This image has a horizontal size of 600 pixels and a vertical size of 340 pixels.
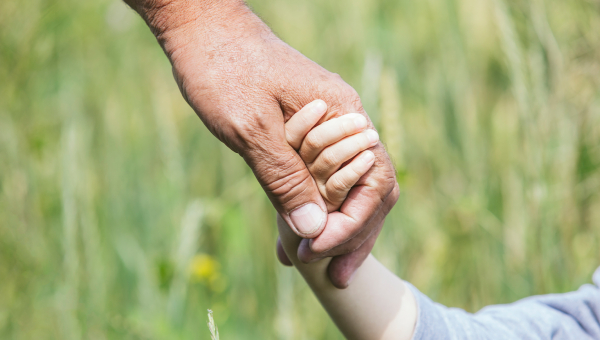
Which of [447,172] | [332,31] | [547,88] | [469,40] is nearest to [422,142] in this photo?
[447,172]

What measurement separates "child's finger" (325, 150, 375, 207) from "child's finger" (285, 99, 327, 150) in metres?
0.06

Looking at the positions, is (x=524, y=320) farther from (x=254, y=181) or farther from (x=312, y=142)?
(x=254, y=181)

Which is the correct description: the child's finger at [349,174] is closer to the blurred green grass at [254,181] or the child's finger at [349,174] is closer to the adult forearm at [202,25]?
the adult forearm at [202,25]

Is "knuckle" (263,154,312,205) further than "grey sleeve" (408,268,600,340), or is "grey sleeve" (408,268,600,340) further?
"grey sleeve" (408,268,600,340)

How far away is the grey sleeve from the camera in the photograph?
0.72 meters

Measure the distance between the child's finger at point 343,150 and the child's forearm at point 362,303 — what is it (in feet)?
0.50

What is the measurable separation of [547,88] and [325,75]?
0.70 metres

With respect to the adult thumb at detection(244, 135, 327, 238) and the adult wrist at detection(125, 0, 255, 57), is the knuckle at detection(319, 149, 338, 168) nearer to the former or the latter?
the adult thumb at detection(244, 135, 327, 238)

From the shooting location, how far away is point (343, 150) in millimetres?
568

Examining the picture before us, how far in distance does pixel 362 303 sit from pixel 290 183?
24 centimetres

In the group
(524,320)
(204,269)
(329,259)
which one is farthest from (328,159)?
(204,269)

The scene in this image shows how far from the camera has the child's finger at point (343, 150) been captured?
0.57 metres

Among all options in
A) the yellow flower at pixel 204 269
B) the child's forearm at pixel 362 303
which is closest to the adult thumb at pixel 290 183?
the child's forearm at pixel 362 303

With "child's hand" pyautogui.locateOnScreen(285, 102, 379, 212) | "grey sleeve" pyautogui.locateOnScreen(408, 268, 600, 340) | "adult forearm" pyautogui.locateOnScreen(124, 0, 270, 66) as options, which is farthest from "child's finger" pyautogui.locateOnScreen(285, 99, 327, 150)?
"grey sleeve" pyautogui.locateOnScreen(408, 268, 600, 340)
